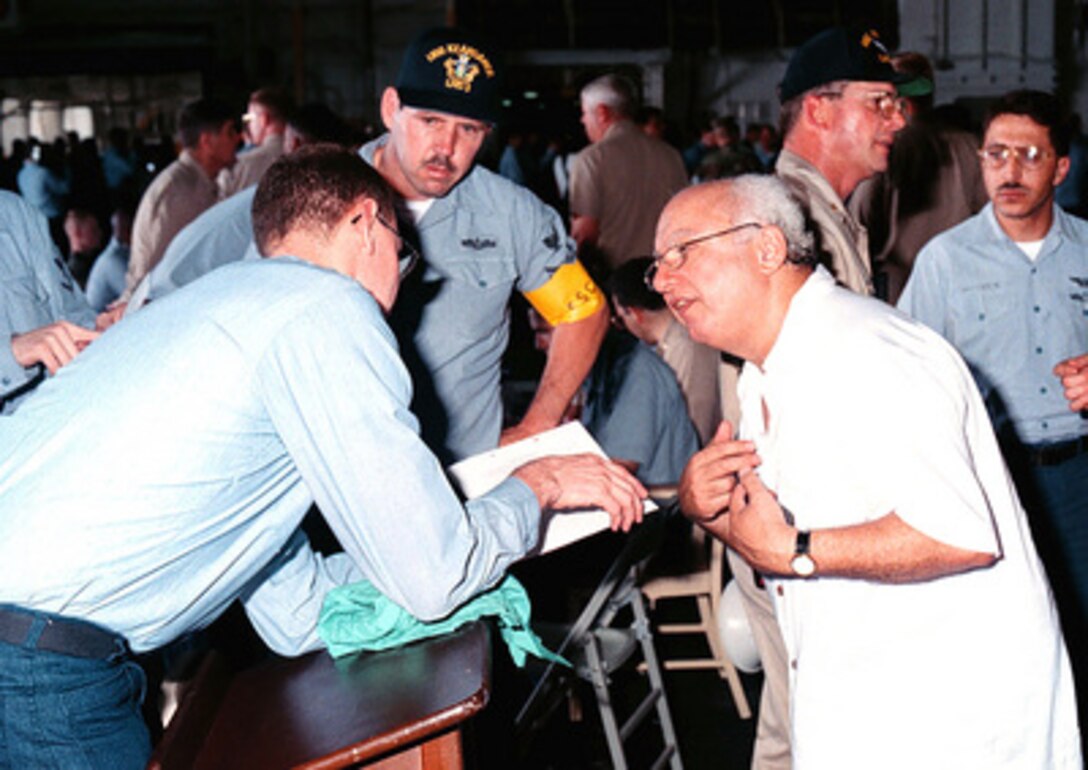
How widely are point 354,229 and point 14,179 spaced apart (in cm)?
1405

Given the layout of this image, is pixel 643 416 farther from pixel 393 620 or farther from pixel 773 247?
pixel 393 620

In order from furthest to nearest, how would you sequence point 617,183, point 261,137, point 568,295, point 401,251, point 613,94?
1. point 613,94
2. point 617,183
3. point 261,137
4. point 568,295
5. point 401,251

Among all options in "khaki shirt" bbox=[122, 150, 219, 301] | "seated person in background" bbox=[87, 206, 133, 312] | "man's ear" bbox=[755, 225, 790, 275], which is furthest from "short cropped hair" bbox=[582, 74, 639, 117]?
"man's ear" bbox=[755, 225, 790, 275]

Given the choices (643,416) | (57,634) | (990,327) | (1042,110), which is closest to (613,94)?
(643,416)

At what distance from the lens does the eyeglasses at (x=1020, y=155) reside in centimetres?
371

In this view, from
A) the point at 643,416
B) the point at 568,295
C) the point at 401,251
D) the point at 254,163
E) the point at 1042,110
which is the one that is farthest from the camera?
the point at 254,163

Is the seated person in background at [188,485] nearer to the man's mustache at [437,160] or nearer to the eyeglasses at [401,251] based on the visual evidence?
the eyeglasses at [401,251]

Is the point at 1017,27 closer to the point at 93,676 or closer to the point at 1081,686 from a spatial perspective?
the point at 1081,686

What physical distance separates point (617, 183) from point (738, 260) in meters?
4.43

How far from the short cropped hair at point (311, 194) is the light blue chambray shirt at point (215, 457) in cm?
13

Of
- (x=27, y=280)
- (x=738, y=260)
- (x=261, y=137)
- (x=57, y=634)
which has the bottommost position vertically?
(x=57, y=634)

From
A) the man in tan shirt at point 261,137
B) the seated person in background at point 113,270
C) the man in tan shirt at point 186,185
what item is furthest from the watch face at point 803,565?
the seated person in background at point 113,270

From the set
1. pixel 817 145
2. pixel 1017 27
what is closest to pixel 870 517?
pixel 817 145

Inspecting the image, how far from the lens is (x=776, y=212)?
7.36ft
